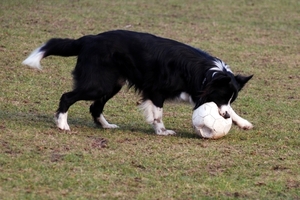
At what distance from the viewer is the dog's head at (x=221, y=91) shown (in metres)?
8.05

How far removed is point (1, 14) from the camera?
53.0 ft

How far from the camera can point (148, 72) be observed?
27.2ft

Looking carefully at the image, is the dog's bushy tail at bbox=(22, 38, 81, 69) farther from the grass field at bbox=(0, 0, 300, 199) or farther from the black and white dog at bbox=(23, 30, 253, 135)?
the grass field at bbox=(0, 0, 300, 199)

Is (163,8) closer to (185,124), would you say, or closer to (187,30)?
(187,30)

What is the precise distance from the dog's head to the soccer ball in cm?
7

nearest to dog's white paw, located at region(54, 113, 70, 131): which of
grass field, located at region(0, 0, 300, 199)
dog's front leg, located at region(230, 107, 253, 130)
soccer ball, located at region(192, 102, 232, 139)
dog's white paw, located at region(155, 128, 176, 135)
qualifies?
grass field, located at region(0, 0, 300, 199)

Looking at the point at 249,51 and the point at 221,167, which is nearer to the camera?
the point at 221,167

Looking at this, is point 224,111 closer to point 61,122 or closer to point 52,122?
point 61,122

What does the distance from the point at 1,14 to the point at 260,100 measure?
25.0 feet

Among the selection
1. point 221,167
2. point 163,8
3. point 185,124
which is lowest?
point 163,8

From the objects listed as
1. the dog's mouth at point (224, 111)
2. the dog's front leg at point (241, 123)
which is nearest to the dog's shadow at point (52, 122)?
the dog's mouth at point (224, 111)

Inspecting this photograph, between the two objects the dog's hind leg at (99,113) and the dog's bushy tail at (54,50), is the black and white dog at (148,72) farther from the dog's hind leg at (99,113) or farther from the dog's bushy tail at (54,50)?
the dog's hind leg at (99,113)

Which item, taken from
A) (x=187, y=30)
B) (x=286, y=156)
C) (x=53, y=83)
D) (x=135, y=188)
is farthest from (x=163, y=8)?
(x=135, y=188)

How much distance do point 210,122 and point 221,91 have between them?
385 mm
